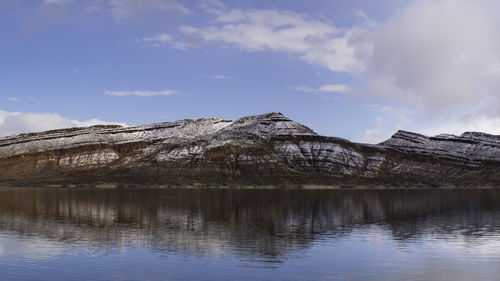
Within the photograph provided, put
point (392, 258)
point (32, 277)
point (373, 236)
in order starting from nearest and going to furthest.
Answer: point (32, 277) → point (392, 258) → point (373, 236)

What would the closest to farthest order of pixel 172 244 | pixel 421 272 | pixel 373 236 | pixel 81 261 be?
pixel 421 272, pixel 81 261, pixel 172 244, pixel 373 236

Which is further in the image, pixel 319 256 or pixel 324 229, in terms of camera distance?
pixel 324 229

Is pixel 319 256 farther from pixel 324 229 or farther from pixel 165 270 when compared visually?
pixel 324 229

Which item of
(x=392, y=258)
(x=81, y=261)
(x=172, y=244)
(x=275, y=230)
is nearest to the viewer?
(x=81, y=261)

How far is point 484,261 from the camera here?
38.0 meters

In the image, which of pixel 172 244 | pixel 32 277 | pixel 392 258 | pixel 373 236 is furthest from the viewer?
pixel 373 236

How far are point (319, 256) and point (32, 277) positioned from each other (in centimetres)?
1917

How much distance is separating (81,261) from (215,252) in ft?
31.8

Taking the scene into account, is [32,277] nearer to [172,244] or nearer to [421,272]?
[172,244]

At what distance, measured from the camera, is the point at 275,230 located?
57.3 metres

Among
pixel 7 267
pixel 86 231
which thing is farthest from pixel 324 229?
pixel 7 267

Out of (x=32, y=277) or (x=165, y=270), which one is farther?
(x=165, y=270)

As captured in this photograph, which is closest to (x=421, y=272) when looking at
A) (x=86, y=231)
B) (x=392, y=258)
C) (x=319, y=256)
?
(x=392, y=258)

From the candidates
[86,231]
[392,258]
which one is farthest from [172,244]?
[392,258]
